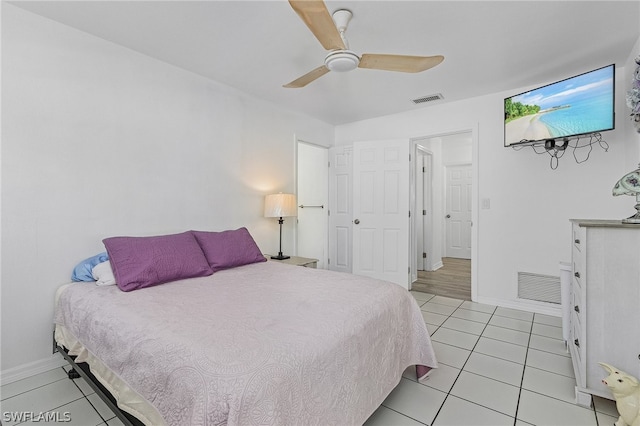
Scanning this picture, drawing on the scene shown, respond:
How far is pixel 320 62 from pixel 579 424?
3041 millimetres

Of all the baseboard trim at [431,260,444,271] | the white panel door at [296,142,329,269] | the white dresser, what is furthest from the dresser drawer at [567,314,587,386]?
the baseboard trim at [431,260,444,271]

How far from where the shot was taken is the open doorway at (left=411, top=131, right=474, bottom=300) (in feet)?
15.5

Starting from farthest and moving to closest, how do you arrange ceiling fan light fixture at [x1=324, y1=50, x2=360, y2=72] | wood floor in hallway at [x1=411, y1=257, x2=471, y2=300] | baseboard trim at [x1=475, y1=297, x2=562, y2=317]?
wood floor in hallway at [x1=411, y1=257, x2=471, y2=300], baseboard trim at [x1=475, y1=297, x2=562, y2=317], ceiling fan light fixture at [x1=324, y1=50, x2=360, y2=72]

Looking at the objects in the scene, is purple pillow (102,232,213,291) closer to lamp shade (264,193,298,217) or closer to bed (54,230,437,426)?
bed (54,230,437,426)

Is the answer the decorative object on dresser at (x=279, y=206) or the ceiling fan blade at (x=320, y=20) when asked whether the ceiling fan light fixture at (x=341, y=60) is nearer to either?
the ceiling fan blade at (x=320, y=20)

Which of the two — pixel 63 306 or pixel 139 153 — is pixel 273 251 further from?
pixel 63 306

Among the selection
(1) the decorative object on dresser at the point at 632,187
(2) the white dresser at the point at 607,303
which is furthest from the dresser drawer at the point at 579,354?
(1) the decorative object on dresser at the point at 632,187

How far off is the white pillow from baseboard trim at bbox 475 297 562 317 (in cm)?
376

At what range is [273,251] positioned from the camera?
151 inches

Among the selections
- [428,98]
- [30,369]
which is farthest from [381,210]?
[30,369]

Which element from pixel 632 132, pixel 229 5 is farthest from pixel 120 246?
pixel 632 132

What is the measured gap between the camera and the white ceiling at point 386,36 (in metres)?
2.02

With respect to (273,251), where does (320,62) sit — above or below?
above

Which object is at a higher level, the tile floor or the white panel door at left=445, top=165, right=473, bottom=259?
the white panel door at left=445, top=165, right=473, bottom=259
